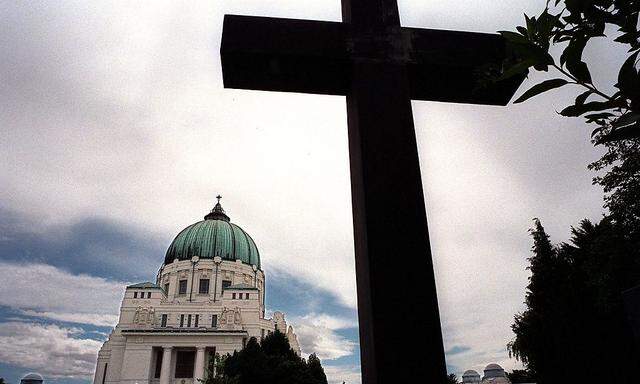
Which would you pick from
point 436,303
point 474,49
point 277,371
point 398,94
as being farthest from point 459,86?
point 277,371

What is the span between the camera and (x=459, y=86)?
8.62 feet

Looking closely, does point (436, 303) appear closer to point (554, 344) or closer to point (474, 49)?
point (474, 49)

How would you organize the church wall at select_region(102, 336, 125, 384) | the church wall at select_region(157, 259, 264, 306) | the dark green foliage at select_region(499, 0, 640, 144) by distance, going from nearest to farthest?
1. the dark green foliage at select_region(499, 0, 640, 144)
2. the church wall at select_region(102, 336, 125, 384)
3. the church wall at select_region(157, 259, 264, 306)

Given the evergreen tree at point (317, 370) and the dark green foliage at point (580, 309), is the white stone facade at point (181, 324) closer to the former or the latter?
the evergreen tree at point (317, 370)

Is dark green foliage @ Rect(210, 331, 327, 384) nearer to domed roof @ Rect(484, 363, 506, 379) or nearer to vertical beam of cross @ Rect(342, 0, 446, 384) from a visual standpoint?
domed roof @ Rect(484, 363, 506, 379)

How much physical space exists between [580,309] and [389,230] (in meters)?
21.4

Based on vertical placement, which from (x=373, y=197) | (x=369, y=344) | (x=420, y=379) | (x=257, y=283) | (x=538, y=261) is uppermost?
(x=257, y=283)

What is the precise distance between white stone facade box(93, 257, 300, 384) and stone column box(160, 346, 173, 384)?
0.05m

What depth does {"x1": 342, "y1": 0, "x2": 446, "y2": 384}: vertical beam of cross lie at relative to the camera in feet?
5.69

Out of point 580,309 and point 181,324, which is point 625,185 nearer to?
point 580,309

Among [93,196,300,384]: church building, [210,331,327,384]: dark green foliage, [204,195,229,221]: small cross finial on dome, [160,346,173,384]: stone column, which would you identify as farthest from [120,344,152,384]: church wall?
[204,195,229,221]: small cross finial on dome

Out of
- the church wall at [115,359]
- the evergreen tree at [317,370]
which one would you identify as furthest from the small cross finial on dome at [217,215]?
the evergreen tree at [317,370]

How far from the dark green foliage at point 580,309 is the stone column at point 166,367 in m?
35.0

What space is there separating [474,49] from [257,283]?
58725mm
